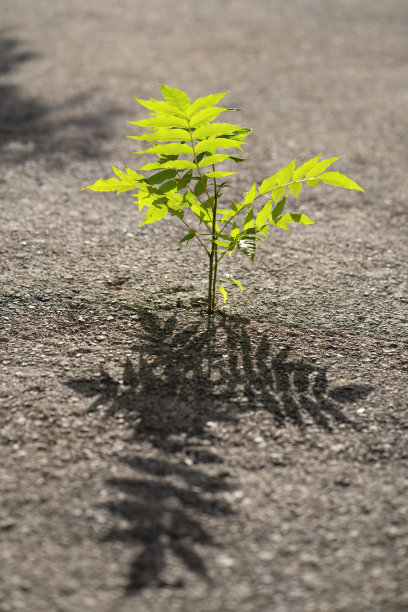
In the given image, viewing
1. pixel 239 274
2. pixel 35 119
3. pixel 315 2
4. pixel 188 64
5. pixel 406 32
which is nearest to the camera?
pixel 239 274

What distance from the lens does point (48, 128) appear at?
16.7 feet

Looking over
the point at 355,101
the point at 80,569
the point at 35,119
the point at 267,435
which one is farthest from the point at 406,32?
the point at 80,569

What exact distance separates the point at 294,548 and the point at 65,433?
86 cm

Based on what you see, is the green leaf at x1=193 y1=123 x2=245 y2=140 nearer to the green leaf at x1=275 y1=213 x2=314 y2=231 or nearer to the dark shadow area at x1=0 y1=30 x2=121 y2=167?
the green leaf at x1=275 y1=213 x2=314 y2=231

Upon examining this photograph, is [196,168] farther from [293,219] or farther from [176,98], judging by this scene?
[293,219]

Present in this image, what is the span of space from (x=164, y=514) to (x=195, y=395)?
22.6 inches

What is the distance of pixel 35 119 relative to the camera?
5238 mm

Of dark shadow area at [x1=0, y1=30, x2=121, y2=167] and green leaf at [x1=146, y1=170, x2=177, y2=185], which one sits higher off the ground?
dark shadow area at [x1=0, y1=30, x2=121, y2=167]

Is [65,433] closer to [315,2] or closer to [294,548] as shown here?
[294,548]

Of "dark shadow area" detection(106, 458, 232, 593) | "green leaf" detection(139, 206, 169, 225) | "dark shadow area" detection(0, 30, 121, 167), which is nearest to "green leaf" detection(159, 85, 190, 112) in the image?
"green leaf" detection(139, 206, 169, 225)

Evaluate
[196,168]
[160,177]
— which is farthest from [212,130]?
[160,177]

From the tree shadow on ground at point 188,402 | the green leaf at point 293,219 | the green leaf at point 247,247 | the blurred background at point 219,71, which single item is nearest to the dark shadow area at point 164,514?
the tree shadow on ground at point 188,402

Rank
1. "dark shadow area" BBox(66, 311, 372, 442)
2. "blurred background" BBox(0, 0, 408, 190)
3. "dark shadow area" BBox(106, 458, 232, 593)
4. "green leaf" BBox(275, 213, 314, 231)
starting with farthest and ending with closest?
"blurred background" BBox(0, 0, 408, 190) < "green leaf" BBox(275, 213, 314, 231) < "dark shadow area" BBox(66, 311, 372, 442) < "dark shadow area" BBox(106, 458, 232, 593)

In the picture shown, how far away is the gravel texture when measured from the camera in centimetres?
181
